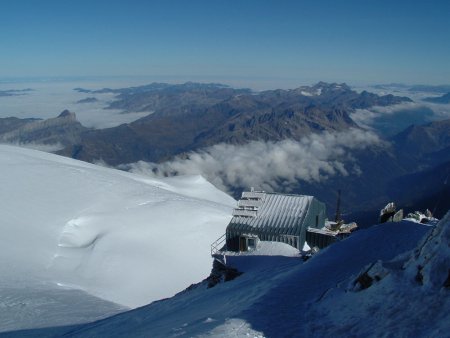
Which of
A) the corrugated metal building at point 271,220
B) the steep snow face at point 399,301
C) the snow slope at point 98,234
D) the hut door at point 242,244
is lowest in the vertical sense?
the snow slope at point 98,234

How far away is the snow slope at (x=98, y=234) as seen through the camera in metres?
31.3

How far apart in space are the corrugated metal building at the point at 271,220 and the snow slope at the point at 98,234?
8.06 metres

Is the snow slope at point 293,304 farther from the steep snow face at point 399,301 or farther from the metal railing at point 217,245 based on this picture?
the metal railing at point 217,245

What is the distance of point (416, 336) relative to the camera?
962 cm

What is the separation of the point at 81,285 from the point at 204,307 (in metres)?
17.4

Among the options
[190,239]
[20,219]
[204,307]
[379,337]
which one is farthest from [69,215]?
[379,337]

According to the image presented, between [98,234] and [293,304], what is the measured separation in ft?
92.8

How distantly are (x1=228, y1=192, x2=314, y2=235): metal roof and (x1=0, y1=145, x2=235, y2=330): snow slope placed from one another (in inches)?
335

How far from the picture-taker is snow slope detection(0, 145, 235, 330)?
31.3 meters

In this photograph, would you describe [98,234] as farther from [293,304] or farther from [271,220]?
[293,304]

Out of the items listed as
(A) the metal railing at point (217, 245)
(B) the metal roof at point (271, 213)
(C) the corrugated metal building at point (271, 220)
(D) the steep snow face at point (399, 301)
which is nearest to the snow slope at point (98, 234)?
(A) the metal railing at point (217, 245)

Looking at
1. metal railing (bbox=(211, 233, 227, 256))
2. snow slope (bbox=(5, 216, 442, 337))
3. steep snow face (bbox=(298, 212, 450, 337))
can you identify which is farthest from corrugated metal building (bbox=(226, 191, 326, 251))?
steep snow face (bbox=(298, 212, 450, 337))

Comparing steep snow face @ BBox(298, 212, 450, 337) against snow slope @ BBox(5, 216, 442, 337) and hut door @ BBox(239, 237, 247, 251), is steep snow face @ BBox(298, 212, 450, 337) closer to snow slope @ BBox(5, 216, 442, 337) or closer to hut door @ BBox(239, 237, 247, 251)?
snow slope @ BBox(5, 216, 442, 337)

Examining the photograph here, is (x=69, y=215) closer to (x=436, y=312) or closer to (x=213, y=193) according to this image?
(x=213, y=193)
